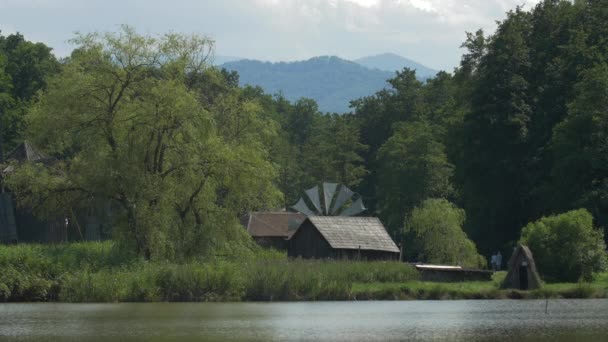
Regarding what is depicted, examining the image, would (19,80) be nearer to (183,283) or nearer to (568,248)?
(183,283)

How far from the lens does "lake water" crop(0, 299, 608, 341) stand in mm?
29094

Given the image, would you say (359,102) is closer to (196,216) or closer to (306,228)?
(306,228)

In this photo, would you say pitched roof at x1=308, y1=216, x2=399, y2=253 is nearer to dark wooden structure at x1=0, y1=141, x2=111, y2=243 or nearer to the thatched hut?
dark wooden structure at x1=0, y1=141, x2=111, y2=243

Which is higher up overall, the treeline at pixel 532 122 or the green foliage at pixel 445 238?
the treeline at pixel 532 122

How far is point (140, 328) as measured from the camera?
31312 millimetres

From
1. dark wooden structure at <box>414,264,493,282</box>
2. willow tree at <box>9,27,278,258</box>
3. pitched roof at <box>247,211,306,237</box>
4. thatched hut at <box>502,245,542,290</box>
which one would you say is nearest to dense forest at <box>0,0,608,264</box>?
willow tree at <box>9,27,278,258</box>

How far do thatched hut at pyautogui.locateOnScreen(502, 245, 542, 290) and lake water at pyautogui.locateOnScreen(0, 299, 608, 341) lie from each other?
138 inches

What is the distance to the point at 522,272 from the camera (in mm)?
47281

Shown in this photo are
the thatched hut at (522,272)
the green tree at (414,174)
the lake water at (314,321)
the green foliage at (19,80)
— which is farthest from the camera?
the green tree at (414,174)

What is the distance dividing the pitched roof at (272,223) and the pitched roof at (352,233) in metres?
18.3

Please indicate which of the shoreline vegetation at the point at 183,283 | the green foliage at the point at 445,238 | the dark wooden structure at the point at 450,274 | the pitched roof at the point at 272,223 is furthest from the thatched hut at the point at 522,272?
the pitched roof at the point at 272,223

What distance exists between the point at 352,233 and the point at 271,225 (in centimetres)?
2199

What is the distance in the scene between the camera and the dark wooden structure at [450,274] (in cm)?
5366

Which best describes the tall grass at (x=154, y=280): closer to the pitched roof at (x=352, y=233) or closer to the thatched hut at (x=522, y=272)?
the thatched hut at (x=522, y=272)
